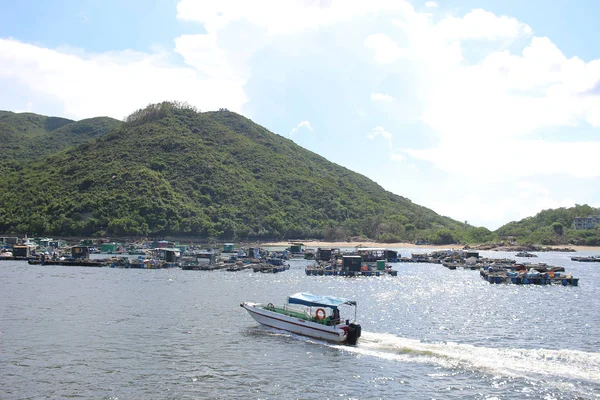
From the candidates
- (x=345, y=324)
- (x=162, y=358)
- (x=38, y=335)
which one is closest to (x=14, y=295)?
(x=38, y=335)

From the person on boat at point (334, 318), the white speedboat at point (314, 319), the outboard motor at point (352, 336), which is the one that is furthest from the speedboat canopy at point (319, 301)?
the outboard motor at point (352, 336)

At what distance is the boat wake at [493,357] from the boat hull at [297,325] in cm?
144

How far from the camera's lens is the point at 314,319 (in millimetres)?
44844

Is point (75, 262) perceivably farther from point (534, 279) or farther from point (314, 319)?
point (534, 279)

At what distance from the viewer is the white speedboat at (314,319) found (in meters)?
42.3

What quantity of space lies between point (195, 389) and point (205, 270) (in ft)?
258

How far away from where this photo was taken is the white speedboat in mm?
42281

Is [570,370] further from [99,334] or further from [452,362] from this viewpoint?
[99,334]

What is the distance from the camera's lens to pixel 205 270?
108 metres

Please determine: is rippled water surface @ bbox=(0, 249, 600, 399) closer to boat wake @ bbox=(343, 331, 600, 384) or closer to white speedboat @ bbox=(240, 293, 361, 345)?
boat wake @ bbox=(343, 331, 600, 384)

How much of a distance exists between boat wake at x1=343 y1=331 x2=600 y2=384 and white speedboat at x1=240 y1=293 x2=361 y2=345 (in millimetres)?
1298

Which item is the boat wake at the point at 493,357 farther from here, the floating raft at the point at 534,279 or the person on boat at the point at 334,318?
the floating raft at the point at 534,279

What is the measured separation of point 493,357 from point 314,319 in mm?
14316

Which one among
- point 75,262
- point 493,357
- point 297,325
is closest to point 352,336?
point 297,325
